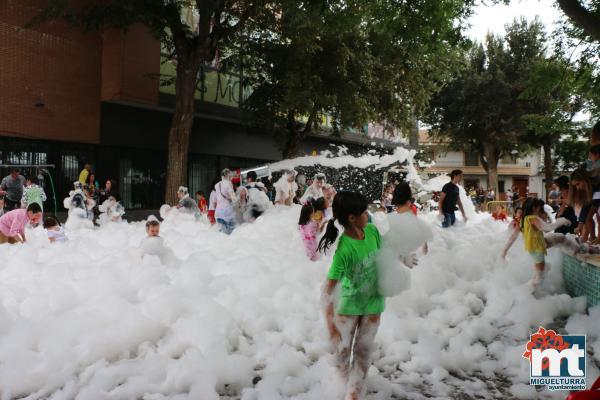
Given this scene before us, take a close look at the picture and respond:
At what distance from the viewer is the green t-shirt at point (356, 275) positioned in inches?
134

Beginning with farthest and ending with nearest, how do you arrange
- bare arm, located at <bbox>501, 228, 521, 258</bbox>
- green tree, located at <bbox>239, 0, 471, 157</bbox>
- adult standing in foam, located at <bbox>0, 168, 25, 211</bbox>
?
green tree, located at <bbox>239, 0, 471, 157</bbox> → adult standing in foam, located at <bbox>0, 168, 25, 211</bbox> → bare arm, located at <bbox>501, 228, 521, 258</bbox>

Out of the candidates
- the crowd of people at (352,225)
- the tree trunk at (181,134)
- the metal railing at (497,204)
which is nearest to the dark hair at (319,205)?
the crowd of people at (352,225)

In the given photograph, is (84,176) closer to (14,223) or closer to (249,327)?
(14,223)

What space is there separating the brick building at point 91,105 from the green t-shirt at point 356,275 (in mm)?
15087

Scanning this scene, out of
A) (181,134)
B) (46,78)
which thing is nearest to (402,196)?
(181,134)

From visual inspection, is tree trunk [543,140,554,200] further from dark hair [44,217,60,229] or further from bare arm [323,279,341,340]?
bare arm [323,279,341,340]

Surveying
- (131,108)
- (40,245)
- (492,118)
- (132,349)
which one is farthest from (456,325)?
(492,118)

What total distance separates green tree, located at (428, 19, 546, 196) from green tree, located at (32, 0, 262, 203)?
19398 mm

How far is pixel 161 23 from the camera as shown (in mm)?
14664

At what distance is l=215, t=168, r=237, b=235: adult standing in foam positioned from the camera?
10797 millimetres

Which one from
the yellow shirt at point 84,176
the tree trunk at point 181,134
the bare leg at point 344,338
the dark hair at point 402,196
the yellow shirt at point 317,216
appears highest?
the tree trunk at point 181,134

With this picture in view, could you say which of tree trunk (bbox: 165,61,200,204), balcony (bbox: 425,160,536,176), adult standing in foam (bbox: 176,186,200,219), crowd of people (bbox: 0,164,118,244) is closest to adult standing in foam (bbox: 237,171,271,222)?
adult standing in foam (bbox: 176,186,200,219)

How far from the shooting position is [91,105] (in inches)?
691

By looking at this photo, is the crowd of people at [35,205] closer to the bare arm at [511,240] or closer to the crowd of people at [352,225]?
the crowd of people at [352,225]
